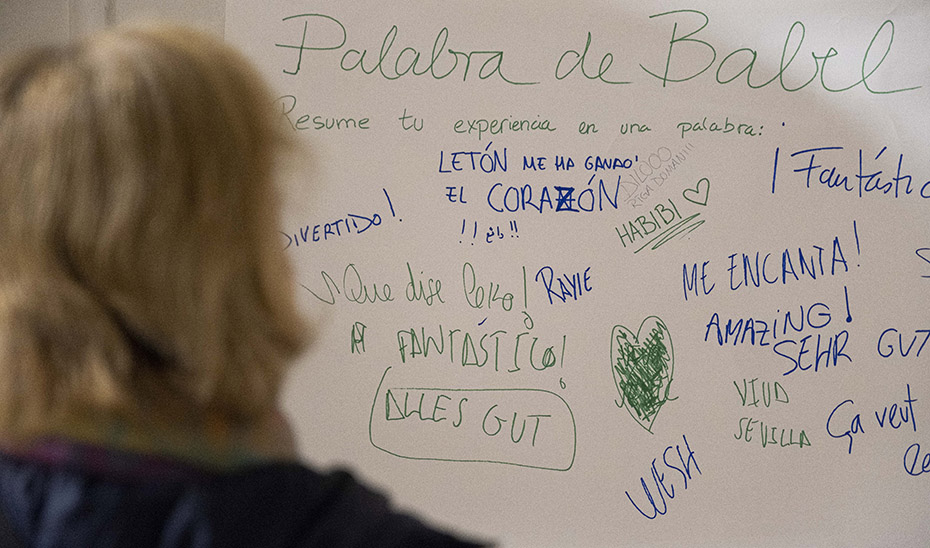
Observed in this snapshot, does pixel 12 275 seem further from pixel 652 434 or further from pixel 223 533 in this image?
pixel 652 434

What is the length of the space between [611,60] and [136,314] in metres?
1.02

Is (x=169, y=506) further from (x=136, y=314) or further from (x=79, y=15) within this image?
(x=79, y=15)

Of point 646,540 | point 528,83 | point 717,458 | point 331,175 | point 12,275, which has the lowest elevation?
point 646,540

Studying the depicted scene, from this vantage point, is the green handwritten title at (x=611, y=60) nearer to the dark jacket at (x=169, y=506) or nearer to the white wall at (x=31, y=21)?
the white wall at (x=31, y=21)

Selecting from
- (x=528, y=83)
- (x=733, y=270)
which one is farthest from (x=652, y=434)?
(x=528, y=83)

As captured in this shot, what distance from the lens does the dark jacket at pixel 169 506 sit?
0.57 metres

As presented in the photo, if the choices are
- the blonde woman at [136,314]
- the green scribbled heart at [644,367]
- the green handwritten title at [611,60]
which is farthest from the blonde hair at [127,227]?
the green scribbled heart at [644,367]

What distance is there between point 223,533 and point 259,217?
26 centimetres

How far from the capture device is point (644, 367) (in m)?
1.40

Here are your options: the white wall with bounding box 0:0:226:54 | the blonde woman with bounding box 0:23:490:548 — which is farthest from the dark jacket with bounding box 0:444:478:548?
the white wall with bounding box 0:0:226:54

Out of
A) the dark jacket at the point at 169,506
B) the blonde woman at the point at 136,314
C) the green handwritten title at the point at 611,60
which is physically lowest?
the dark jacket at the point at 169,506

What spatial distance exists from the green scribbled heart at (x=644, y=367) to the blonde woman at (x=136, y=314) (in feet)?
2.72

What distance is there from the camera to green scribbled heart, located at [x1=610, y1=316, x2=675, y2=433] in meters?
1.40

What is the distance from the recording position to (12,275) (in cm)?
59
